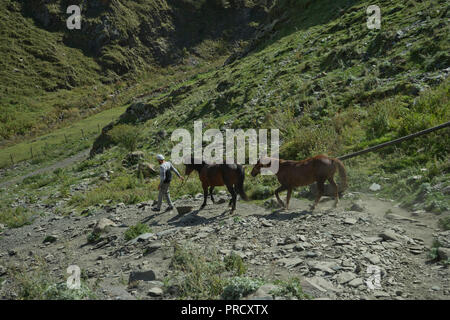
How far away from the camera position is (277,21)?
39062 mm

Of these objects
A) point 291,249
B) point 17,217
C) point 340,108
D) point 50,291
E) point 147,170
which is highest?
point 340,108

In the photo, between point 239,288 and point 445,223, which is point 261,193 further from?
point 239,288

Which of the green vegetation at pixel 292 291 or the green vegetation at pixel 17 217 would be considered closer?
the green vegetation at pixel 292 291

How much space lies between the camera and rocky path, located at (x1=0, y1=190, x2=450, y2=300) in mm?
5590

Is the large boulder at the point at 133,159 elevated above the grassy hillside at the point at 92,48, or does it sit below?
below

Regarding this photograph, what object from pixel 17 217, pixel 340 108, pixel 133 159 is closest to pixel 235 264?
pixel 340 108

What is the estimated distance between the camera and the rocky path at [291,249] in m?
5.59

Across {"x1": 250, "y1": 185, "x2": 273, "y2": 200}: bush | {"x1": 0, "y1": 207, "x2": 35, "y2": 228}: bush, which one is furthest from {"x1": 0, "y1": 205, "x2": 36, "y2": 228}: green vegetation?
{"x1": 250, "y1": 185, "x2": 273, "y2": 200}: bush

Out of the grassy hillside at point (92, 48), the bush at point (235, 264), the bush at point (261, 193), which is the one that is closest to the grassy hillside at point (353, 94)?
the bush at point (261, 193)

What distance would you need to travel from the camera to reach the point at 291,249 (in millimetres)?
7055

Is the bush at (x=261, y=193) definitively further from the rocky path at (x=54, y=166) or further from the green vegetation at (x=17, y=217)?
the rocky path at (x=54, y=166)

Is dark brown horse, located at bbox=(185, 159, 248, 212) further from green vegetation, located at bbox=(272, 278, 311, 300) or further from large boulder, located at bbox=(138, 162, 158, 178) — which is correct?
large boulder, located at bbox=(138, 162, 158, 178)

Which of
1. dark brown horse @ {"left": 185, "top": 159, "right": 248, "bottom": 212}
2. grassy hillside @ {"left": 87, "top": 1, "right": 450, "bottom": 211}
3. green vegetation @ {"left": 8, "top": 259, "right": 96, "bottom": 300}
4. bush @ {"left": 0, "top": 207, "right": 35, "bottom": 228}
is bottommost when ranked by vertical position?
bush @ {"left": 0, "top": 207, "right": 35, "bottom": 228}
